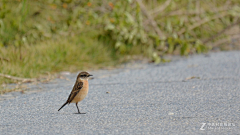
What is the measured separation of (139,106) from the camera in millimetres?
4684

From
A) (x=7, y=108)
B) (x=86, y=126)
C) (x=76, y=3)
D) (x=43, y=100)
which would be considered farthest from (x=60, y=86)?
(x=76, y=3)

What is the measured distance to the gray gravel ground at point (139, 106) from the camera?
3.81 m

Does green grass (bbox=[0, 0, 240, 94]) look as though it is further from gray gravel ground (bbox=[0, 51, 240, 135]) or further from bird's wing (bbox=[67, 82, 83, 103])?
bird's wing (bbox=[67, 82, 83, 103])

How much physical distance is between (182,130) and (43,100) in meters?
2.28

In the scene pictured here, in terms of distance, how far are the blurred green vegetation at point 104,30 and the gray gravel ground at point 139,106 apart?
53.5 inches

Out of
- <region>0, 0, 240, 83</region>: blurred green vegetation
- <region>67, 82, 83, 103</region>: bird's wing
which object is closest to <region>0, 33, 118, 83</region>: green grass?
<region>0, 0, 240, 83</region>: blurred green vegetation

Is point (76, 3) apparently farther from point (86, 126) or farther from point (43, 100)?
point (86, 126)

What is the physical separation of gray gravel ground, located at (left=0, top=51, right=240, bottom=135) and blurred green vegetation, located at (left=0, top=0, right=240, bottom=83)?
136cm

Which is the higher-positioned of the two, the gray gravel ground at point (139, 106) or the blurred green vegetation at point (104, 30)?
the blurred green vegetation at point (104, 30)

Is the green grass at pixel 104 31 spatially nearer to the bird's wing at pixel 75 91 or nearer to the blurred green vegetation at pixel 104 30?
the blurred green vegetation at pixel 104 30

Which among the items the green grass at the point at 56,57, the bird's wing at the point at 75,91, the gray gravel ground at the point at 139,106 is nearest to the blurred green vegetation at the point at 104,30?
the green grass at the point at 56,57

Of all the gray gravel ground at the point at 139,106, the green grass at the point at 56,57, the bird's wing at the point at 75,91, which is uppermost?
the green grass at the point at 56,57

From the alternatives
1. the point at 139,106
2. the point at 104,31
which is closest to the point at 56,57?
the point at 104,31

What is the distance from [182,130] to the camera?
3.66 meters
